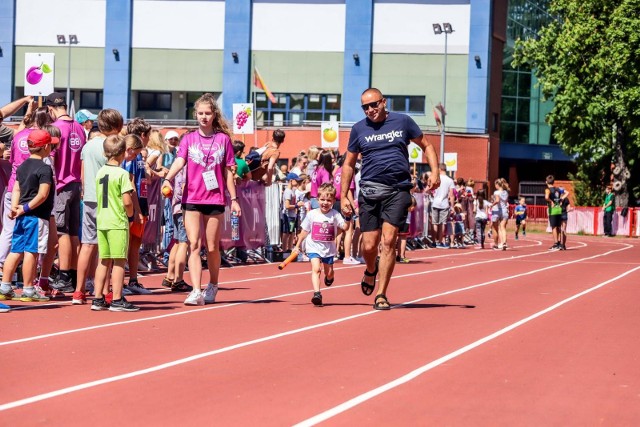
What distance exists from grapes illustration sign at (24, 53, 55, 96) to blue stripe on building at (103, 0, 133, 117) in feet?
149

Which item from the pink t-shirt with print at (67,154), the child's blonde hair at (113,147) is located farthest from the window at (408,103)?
the child's blonde hair at (113,147)

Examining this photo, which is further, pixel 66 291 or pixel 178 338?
pixel 66 291

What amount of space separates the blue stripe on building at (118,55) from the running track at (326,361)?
5221 centimetres

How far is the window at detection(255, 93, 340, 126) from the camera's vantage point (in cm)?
6662

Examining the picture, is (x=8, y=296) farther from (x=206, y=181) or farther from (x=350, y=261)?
(x=350, y=261)

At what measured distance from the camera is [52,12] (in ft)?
219

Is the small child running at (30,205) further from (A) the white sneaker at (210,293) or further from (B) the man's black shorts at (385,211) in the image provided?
(B) the man's black shorts at (385,211)

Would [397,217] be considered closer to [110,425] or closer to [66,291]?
[66,291]

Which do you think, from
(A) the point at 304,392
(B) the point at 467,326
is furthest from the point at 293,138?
(A) the point at 304,392

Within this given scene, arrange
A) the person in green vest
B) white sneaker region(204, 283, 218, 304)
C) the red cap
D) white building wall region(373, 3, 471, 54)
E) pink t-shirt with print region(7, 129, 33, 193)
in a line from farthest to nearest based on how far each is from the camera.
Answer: white building wall region(373, 3, 471, 54) < the person in green vest < pink t-shirt with print region(7, 129, 33, 193) < white sneaker region(204, 283, 218, 304) < the red cap

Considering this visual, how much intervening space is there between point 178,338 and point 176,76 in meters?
57.0

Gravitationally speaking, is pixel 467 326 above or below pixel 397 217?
below

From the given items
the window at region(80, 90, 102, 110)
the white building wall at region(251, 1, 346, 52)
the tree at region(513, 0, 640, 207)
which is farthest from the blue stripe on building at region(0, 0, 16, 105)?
the tree at region(513, 0, 640, 207)

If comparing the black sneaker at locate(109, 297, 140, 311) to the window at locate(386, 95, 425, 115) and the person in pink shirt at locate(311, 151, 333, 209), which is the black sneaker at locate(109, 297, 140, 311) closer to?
the person in pink shirt at locate(311, 151, 333, 209)
